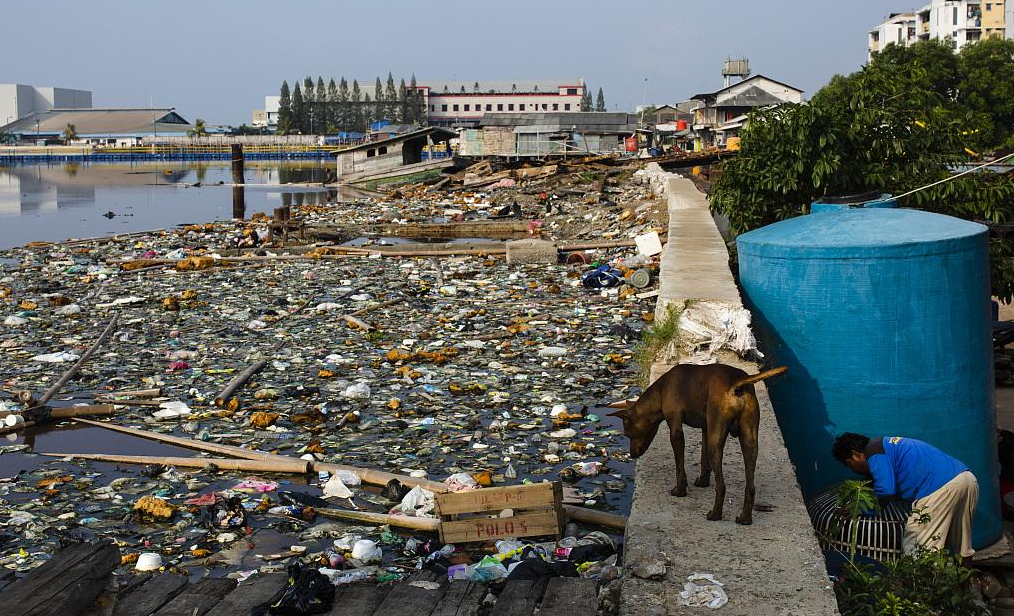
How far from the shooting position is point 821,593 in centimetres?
326

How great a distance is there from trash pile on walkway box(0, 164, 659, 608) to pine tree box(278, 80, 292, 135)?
115989mm

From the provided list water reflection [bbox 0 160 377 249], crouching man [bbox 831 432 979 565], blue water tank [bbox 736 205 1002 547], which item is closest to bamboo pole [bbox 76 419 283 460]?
blue water tank [bbox 736 205 1002 547]

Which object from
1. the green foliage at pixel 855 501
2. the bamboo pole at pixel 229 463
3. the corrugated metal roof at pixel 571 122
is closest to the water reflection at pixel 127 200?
the corrugated metal roof at pixel 571 122

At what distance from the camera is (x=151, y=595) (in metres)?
3.82

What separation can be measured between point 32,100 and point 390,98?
241ft

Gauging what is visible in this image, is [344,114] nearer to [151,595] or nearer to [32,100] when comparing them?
[32,100]

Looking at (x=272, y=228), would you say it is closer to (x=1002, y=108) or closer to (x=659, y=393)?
(x=659, y=393)

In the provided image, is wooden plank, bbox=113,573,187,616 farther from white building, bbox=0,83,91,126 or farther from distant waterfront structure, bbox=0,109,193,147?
white building, bbox=0,83,91,126

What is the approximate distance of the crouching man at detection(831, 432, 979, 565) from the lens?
15.1 feet

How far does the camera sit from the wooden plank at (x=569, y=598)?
3523mm

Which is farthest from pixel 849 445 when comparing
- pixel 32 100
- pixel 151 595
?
pixel 32 100

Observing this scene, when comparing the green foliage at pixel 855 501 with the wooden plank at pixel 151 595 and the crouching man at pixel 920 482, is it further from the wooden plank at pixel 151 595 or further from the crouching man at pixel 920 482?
the wooden plank at pixel 151 595

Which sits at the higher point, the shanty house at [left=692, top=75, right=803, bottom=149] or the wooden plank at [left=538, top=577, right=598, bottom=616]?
the shanty house at [left=692, top=75, right=803, bottom=149]

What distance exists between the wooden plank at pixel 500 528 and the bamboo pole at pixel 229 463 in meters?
1.53
